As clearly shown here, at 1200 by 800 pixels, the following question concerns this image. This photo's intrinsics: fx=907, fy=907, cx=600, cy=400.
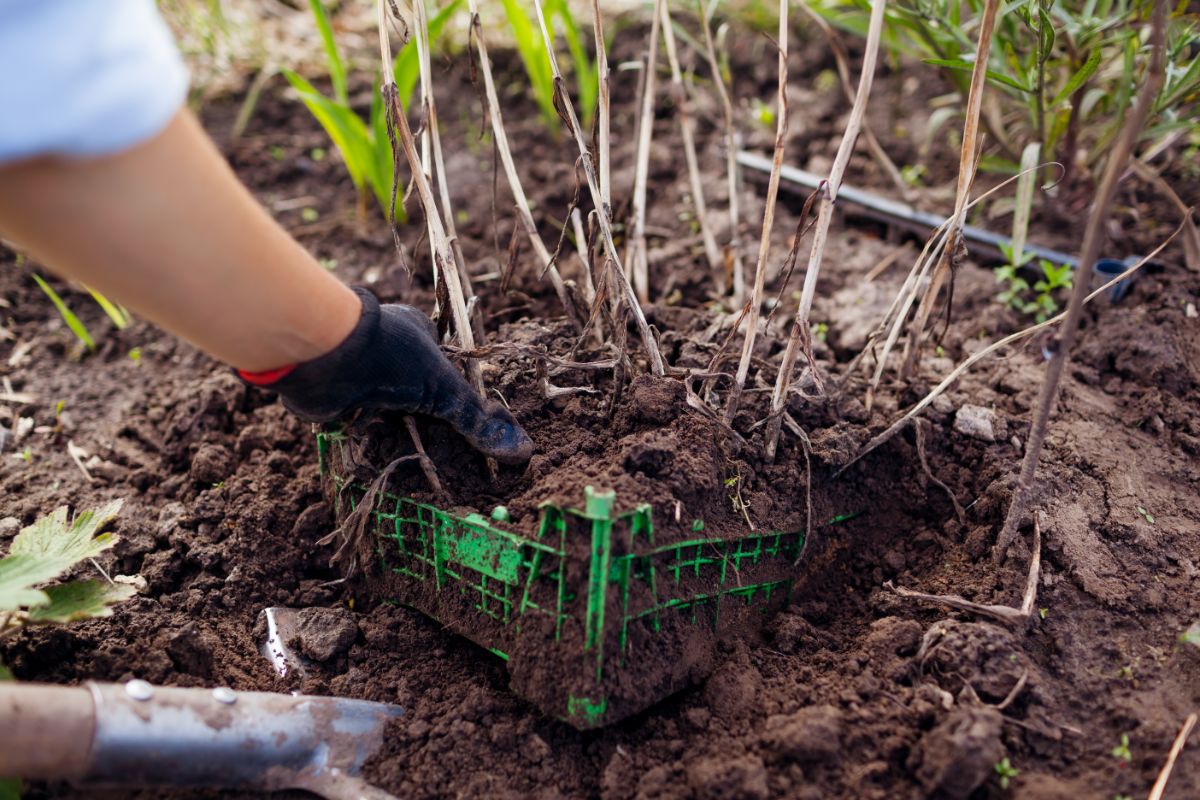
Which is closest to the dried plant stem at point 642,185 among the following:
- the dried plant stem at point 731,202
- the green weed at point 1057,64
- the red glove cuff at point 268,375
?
the dried plant stem at point 731,202

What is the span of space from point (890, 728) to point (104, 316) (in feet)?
7.14

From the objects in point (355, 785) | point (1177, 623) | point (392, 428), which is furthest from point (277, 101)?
point (1177, 623)

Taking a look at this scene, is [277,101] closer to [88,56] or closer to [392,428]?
[392,428]

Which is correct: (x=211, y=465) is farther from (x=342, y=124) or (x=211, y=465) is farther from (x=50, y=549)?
(x=342, y=124)

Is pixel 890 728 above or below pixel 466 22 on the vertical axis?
below

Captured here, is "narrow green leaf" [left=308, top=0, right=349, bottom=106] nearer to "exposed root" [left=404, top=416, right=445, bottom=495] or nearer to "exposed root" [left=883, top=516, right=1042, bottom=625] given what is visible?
"exposed root" [left=404, top=416, right=445, bottom=495]

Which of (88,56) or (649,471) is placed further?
(649,471)

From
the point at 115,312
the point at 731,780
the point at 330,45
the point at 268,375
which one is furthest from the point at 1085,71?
the point at 115,312

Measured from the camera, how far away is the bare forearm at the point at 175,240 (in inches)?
38.2

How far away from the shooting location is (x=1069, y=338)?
1.25 m

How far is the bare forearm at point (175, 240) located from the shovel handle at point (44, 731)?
0.48 metres

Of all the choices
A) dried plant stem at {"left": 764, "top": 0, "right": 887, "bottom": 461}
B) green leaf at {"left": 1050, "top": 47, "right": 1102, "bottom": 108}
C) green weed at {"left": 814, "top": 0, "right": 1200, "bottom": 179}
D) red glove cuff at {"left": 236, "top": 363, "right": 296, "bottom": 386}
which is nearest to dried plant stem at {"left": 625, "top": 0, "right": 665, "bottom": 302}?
green weed at {"left": 814, "top": 0, "right": 1200, "bottom": 179}

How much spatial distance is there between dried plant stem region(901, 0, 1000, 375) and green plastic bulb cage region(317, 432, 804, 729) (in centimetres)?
51

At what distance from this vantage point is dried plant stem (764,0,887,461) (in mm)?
1278
